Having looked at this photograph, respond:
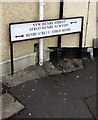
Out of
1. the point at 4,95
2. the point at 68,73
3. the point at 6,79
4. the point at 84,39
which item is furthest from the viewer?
the point at 84,39

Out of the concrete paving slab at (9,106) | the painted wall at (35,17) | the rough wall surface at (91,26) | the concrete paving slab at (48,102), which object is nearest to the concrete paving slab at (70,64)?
the painted wall at (35,17)

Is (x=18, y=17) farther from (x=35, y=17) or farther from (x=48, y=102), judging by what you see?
(x=48, y=102)

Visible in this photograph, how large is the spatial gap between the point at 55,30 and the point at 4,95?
184cm

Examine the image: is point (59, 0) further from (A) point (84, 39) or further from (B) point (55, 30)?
(A) point (84, 39)

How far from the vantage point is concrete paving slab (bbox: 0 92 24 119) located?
15.3 ft

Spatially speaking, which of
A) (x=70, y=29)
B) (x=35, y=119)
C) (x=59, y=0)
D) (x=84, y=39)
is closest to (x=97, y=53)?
(x=84, y=39)

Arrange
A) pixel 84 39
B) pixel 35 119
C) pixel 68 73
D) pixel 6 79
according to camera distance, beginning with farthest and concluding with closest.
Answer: pixel 84 39 → pixel 68 73 → pixel 6 79 → pixel 35 119

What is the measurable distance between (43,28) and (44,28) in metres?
0.03

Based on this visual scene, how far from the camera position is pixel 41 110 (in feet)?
15.8

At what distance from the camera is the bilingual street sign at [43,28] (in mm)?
5567

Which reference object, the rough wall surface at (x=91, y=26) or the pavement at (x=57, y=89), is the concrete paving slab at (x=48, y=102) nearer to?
the pavement at (x=57, y=89)

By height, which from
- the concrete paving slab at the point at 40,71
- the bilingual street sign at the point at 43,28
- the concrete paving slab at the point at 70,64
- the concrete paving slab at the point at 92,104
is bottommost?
the concrete paving slab at the point at 92,104

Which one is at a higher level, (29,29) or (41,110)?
(29,29)

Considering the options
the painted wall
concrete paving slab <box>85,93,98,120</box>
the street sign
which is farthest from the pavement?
the street sign
